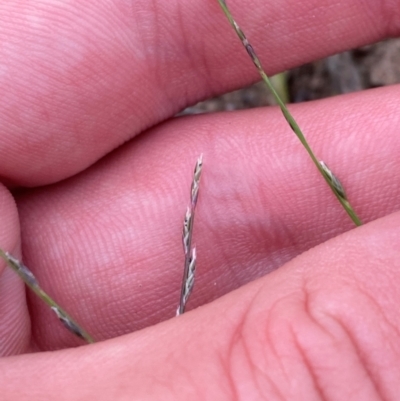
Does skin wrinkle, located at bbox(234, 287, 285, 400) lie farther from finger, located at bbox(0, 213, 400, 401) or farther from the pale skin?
the pale skin

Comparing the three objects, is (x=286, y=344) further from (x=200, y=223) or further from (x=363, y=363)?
(x=200, y=223)

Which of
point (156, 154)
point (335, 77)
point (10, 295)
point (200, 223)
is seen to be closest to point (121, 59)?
point (156, 154)

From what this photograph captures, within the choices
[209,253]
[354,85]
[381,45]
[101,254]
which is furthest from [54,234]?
[381,45]

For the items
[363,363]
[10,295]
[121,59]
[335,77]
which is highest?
[121,59]

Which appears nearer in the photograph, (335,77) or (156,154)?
(156,154)

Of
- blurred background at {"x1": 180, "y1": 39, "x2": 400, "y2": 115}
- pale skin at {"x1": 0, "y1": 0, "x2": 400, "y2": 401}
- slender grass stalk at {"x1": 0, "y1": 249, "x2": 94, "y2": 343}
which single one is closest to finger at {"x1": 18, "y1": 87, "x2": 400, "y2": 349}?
pale skin at {"x1": 0, "y1": 0, "x2": 400, "y2": 401}

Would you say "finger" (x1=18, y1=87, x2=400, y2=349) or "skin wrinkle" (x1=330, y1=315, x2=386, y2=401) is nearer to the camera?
"skin wrinkle" (x1=330, y1=315, x2=386, y2=401)

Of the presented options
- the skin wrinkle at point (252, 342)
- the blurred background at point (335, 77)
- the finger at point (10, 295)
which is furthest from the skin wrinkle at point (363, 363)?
the blurred background at point (335, 77)
